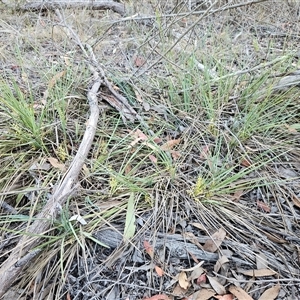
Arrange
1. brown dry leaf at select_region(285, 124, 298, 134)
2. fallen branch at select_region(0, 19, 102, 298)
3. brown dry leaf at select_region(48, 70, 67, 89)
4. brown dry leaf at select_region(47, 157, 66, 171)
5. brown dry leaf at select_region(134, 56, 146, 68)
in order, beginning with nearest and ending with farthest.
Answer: fallen branch at select_region(0, 19, 102, 298)
brown dry leaf at select_region(47, 157, 66, 171)
brown dry leaf at select_region(285, 124, 298, 134)
brown dry leaf at select_region(48, 70, 67, 89)
brown dry leaf at select_region(134, 56, 146, 68)

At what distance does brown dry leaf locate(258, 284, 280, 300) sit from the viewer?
1.15m

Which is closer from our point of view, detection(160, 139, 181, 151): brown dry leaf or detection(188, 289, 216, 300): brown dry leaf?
detection(188, 289, 216, 300): brown dry leaf

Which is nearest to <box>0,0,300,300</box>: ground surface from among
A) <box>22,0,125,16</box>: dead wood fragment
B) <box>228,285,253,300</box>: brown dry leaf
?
<box>228,285,253,300</box>: brown dry leaf

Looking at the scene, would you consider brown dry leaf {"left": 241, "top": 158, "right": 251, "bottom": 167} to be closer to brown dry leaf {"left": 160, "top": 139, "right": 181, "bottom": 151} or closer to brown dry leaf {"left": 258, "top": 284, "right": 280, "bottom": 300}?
brown dry leaf {"left": 160, "top": 139, "right": 181, "bottom": 151}

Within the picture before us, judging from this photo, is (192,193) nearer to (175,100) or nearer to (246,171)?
(246,171)

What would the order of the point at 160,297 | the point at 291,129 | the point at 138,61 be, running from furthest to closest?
the point at 138,61 → the point at 291,129 → the point at 160,297

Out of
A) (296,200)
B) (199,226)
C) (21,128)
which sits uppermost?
(21,128)

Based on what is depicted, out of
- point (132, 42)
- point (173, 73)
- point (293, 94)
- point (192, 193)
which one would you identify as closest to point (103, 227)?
point (192, 193)

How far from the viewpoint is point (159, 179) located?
1.45 meters

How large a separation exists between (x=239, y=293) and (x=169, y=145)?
0.73m

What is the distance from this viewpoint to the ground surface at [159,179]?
120cm

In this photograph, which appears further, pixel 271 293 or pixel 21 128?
pixel 21 128

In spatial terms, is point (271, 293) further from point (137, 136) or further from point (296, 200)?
point (137, 136)

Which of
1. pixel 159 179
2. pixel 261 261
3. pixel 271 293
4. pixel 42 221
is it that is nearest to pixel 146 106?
pixel 159 179
